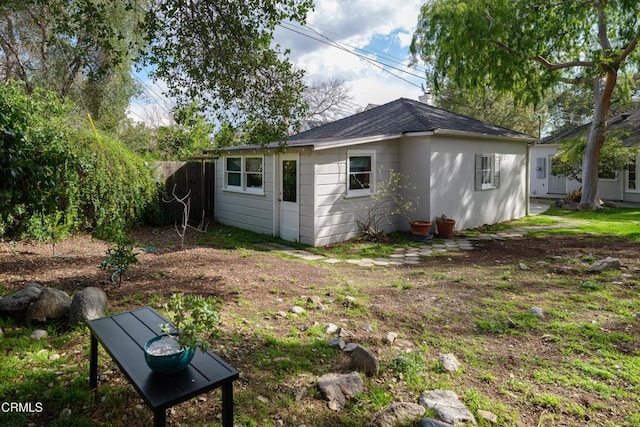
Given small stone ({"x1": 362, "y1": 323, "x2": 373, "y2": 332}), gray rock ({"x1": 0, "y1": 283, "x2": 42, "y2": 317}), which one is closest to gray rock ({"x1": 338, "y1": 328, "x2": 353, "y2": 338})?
small stone ({"x1": 362, "y1": 323, "x2": 373, "y2": 332})

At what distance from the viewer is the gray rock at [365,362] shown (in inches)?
117

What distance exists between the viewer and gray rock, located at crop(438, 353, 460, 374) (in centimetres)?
307

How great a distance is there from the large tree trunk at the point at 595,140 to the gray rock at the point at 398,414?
1442 cm

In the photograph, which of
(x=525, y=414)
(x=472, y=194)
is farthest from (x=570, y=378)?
(x=472, y=194)

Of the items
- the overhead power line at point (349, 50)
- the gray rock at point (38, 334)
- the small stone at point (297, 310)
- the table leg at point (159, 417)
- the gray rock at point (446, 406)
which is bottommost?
the gray rock at point (446, 406)

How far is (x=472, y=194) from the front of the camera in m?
10.6

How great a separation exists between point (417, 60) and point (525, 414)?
13915 mm

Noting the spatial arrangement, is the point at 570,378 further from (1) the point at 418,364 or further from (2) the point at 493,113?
(2) the point at 493,113

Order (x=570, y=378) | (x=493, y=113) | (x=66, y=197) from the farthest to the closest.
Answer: (x=493, y=113) → (x=66, y=197) → (x=570, y=378)

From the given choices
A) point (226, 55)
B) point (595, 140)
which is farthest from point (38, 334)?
point (595, 140)

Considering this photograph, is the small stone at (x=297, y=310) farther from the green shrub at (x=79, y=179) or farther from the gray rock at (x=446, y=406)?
the green shrub at (x=79, y=179)

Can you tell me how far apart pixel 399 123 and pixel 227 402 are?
359 inches

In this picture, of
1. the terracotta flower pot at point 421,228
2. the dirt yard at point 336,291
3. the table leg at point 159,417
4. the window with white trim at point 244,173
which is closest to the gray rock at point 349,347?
the dirt yard at point 336,291

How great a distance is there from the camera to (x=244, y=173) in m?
10.3
